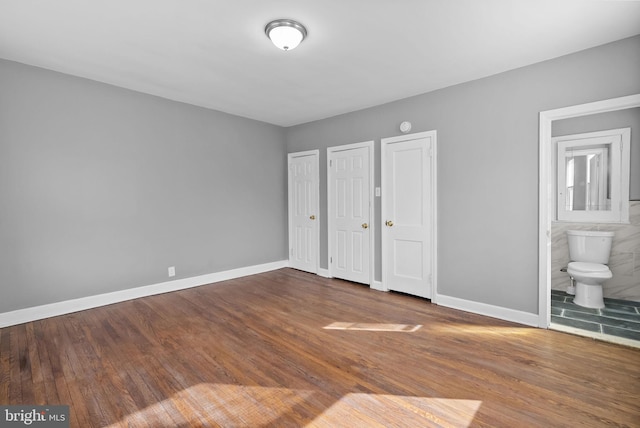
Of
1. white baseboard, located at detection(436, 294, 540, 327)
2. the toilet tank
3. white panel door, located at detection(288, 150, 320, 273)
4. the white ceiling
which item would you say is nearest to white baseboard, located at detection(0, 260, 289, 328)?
white panel door, located at detection(288, 150, 320, 273)

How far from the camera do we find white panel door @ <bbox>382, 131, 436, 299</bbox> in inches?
151

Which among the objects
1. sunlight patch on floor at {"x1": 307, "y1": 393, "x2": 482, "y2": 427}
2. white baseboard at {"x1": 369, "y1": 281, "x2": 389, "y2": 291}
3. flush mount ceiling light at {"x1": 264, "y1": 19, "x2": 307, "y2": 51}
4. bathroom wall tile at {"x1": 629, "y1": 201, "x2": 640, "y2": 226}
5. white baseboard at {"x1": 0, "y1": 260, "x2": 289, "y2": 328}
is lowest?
sunlight patch on floor at {"x1": 307, "y1": 393, "x2": 482, "y2": 427}

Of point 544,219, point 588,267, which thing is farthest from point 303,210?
point 588,267

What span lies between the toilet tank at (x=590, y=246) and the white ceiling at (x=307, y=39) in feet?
7.67

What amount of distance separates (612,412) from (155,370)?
3.04 m

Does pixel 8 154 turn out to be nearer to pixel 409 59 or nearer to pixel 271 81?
pixel 271 81

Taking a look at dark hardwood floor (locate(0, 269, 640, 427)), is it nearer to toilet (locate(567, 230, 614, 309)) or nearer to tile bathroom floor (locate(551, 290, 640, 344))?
tile bathroom floor (locate(551, 290, 640, 344))

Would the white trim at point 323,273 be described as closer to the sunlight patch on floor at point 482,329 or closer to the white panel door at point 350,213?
the white panel door at point 350,213

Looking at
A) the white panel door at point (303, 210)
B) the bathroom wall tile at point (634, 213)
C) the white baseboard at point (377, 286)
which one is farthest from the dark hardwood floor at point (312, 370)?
the bathroom wall tile at point (634, 213)

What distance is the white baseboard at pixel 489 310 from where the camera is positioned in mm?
3080

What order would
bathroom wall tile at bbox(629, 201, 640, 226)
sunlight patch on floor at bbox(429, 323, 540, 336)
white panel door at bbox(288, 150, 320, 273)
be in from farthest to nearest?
white panel door at bbox(288, 150, 320, 273)
bathroom wall tile at bbox(629, 201, 640, 226)
sunlight patch on floor at bbox(429, 323, 540, 336)

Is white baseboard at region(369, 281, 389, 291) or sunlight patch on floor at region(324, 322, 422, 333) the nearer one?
sunlight patch on floor at region(324, 322, 422, 333)

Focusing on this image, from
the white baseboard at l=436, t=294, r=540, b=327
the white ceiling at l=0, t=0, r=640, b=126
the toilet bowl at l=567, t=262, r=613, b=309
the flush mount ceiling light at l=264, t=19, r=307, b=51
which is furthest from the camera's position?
the toilet bowl at l=567, t=262, r=613, b=309

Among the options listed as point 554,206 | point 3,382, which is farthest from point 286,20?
point 554,206
